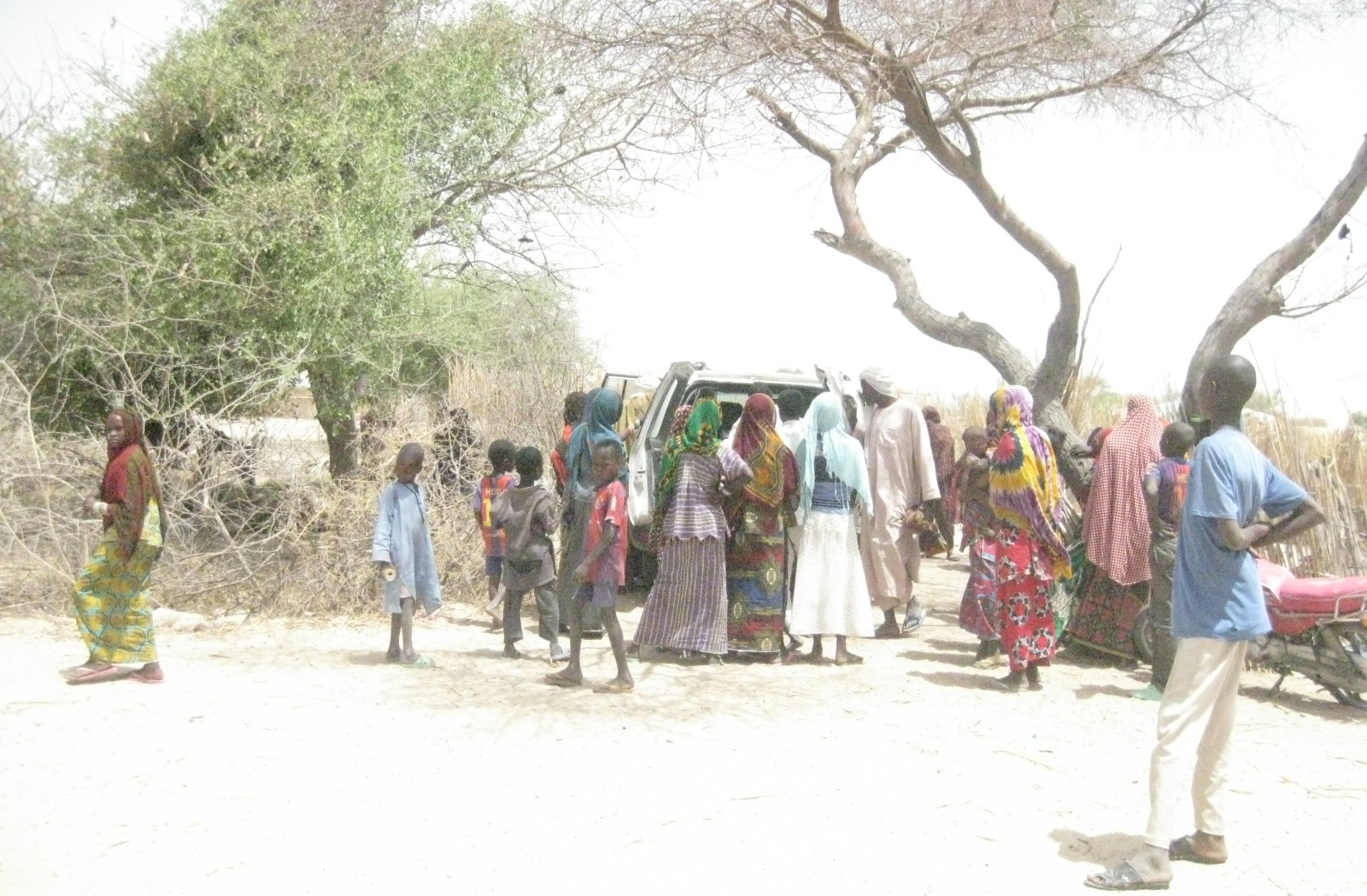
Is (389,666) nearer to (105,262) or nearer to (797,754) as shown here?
(797,754)

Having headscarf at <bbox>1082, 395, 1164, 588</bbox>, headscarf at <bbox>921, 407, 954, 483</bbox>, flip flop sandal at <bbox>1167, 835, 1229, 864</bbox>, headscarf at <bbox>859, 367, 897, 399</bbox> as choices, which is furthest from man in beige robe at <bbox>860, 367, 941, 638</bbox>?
flip flop sandal at <bbox>1167, 835, 1229, 864</bbox>

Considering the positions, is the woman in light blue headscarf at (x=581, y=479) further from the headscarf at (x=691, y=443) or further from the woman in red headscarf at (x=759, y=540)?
the woman in red headscarf at (x=759, y=540)

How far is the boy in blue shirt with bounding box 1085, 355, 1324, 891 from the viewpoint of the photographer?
4.32 meters

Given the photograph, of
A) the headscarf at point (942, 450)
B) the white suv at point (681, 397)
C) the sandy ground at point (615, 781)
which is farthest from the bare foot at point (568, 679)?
the headscarf at point (942, 450)

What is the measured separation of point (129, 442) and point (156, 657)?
4.15 ft

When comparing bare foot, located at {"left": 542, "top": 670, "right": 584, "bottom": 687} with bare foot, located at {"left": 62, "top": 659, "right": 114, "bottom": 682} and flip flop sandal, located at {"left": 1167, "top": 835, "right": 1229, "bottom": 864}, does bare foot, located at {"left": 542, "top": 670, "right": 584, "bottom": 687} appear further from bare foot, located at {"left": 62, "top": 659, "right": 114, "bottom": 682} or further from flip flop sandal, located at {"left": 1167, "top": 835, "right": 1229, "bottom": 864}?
flip flop sandal, located at {"left": 1167, "top": 835, "right": 1229, "bottom": 864}

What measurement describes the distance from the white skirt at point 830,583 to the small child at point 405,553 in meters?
2.41

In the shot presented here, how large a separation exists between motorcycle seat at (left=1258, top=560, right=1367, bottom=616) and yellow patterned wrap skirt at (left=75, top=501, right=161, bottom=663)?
642 cm

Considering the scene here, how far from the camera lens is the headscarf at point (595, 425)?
23.9 feet

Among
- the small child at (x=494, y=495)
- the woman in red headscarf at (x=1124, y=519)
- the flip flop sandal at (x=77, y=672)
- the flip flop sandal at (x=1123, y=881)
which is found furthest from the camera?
the small child at (x=494, y=495)

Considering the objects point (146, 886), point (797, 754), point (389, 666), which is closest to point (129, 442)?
point (389, 666)

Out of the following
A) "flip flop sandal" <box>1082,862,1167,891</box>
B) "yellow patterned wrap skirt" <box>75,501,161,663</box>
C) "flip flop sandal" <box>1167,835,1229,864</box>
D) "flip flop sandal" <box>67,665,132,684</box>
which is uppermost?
"yellow patterned wrap skirt" <box>75,501,161,663</box>

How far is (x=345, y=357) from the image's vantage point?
36.5ft

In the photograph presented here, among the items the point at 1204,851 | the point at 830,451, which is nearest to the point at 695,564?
the point at 830,451
